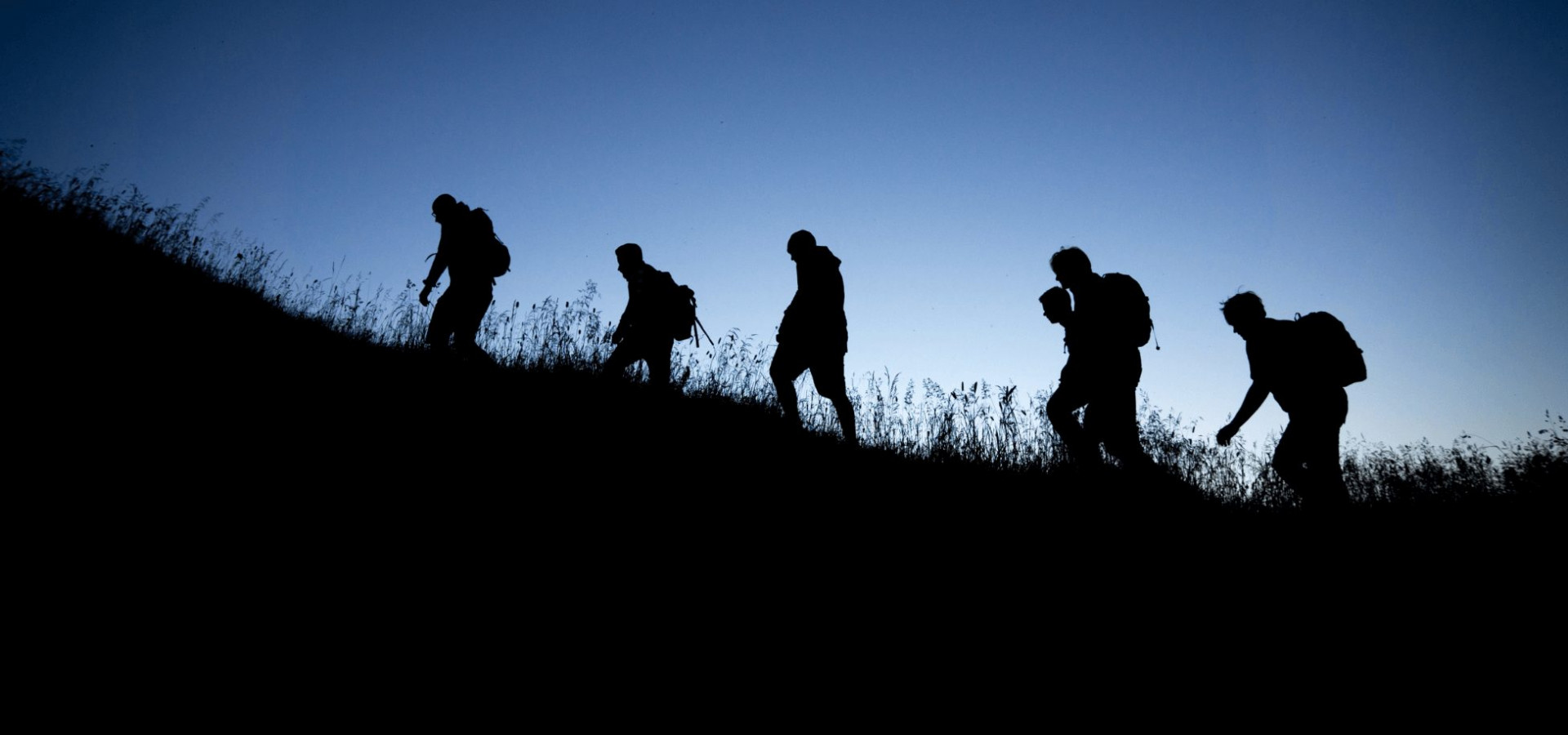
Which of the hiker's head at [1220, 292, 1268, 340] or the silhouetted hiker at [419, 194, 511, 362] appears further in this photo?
the silhouetted hiker at [419, 194, 511, 362]

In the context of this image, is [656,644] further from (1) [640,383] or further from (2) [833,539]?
(1) [640,383]

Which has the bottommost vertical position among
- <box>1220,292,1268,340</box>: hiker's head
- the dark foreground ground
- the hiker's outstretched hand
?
the dark foreground ground

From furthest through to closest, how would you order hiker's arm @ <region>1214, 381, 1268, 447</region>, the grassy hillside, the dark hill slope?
hiker's arm @ <region>1214, 381, 1268, 447</region>, the grassy hillside, the dark hill slope

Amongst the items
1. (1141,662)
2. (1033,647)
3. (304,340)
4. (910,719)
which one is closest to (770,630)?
(910,719)

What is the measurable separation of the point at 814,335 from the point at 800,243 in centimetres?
73

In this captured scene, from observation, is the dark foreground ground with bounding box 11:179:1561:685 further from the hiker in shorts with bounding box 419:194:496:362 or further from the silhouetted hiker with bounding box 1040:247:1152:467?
the hiker in shorts with bounding box 419:194:496:362

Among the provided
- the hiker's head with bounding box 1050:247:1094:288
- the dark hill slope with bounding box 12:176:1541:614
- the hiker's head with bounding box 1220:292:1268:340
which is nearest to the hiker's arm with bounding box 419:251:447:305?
the dark hill slope with bounding box 12:176:1541:614

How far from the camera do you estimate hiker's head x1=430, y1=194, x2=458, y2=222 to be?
16.0 ft

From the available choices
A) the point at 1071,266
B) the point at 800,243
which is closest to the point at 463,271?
the point at 800,243

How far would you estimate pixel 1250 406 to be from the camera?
3441mm

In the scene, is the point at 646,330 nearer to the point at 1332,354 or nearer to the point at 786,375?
the point at 786,375

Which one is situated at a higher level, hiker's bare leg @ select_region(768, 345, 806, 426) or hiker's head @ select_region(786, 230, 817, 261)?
hiker's head @ select_region(786, 230, 817, 261)

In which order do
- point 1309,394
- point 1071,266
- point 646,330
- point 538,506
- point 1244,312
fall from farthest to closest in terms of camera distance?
point 646,330, point 1071,266, point 1244,312, point 1309,394, point 538,506

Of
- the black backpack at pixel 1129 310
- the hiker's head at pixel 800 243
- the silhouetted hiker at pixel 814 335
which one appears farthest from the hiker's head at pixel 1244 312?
the hiker's head at pixel 800 243
